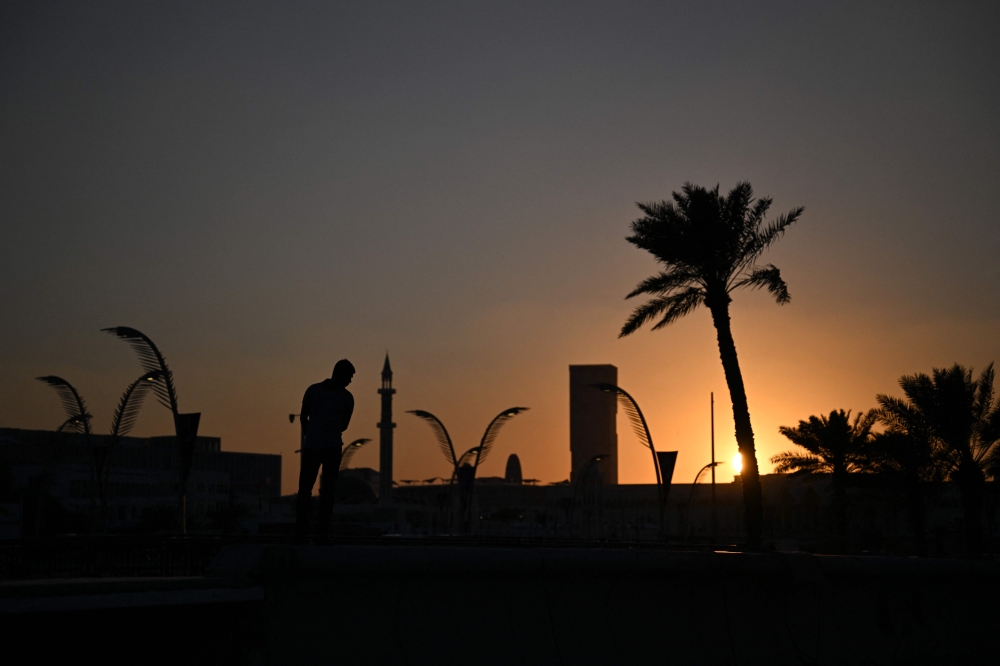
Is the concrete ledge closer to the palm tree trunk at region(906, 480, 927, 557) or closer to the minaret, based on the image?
the palm tree trunk at region(906, 480, 927, 557)

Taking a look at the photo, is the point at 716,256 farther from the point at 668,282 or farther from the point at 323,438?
the point at 323,438

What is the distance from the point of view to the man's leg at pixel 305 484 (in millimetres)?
8664

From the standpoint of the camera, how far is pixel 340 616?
6.62 metres

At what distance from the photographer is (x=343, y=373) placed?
913 cm

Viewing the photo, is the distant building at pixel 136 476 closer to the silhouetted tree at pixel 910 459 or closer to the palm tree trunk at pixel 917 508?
the silhouetted tree at pixel 910 459

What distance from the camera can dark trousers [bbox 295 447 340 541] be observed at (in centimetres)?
870

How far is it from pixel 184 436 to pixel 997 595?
18412 mm

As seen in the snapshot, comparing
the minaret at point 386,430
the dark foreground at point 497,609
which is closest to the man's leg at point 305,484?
the dark foreground at point 497,609

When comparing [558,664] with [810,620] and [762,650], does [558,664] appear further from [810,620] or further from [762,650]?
[810,620]

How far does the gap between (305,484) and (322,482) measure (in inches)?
8.0

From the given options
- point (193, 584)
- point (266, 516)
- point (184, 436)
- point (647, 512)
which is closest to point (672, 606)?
point (193, 584)

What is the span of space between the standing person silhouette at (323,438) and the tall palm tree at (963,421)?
103 feet

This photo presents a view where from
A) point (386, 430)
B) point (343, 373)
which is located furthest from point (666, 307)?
point (386, 430)

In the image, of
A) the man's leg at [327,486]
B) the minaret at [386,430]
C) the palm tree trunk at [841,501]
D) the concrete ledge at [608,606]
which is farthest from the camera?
the minaret at [386,430]
